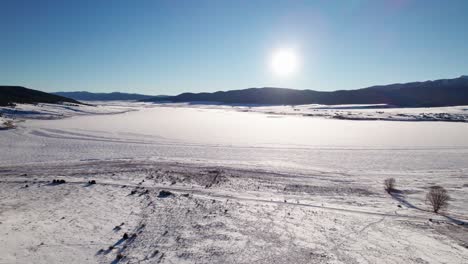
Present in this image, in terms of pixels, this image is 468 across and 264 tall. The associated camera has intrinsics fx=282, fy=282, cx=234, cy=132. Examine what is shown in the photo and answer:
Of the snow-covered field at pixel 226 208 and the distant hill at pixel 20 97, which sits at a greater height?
the distant hill at pixel 20 97

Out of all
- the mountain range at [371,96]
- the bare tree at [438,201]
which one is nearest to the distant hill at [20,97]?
the mountain range at [371,96]

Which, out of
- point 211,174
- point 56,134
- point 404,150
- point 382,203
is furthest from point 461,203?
point 56,134

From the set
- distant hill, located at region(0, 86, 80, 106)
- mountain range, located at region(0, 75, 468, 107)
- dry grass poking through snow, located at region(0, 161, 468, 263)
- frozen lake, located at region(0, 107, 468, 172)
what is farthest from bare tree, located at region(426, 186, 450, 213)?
mountain range, located at region(0, 75, 468, 107)

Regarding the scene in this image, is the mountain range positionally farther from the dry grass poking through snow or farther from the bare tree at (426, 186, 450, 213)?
the bare tree at (426, 186, 450, 213)

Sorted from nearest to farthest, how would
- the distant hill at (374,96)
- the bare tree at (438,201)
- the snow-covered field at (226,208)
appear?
the snow-covered field at (226,208) → the bare tree at (438,201) → the distant hill at (374,96)

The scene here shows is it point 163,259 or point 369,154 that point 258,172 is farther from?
point 369,154

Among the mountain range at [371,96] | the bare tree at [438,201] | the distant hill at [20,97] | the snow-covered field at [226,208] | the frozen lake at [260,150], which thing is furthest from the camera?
the mountain range at [371,96]

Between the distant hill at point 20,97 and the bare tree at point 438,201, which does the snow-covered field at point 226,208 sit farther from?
the distant hill at point 20,97
